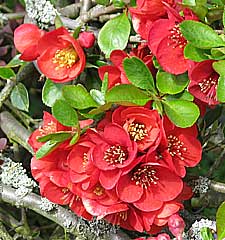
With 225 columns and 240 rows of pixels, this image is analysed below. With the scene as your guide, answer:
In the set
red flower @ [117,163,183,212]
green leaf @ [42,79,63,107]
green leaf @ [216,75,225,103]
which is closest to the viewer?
green leaf @ [216,75,225,103]

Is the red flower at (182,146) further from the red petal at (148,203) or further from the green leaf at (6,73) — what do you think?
the green leaf at (6,73)

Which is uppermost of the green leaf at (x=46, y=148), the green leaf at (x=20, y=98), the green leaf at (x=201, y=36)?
the green leaf at (x=201, y=36)

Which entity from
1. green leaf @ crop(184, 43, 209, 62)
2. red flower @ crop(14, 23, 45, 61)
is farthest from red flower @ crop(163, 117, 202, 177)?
red flower @ crop(14, 23, 45, 61)

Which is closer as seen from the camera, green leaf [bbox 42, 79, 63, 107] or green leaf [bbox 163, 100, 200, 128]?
green leaf [bbox 163, 100, 200, 128]

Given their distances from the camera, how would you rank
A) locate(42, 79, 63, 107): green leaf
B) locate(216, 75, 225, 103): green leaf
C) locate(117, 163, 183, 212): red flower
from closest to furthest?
locate(216, 75, 225, 103): green leaf < locate(117, 163, 183, 212): red flower < locate(42, 79, 63, 107): green leaf

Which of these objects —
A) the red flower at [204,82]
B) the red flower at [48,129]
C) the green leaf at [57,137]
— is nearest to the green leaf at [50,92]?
the red flower at [48,129]

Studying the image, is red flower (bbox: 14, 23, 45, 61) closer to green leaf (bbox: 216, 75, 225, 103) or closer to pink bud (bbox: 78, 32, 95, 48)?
pink bud (bbox: 78, 32, 95, 48)
